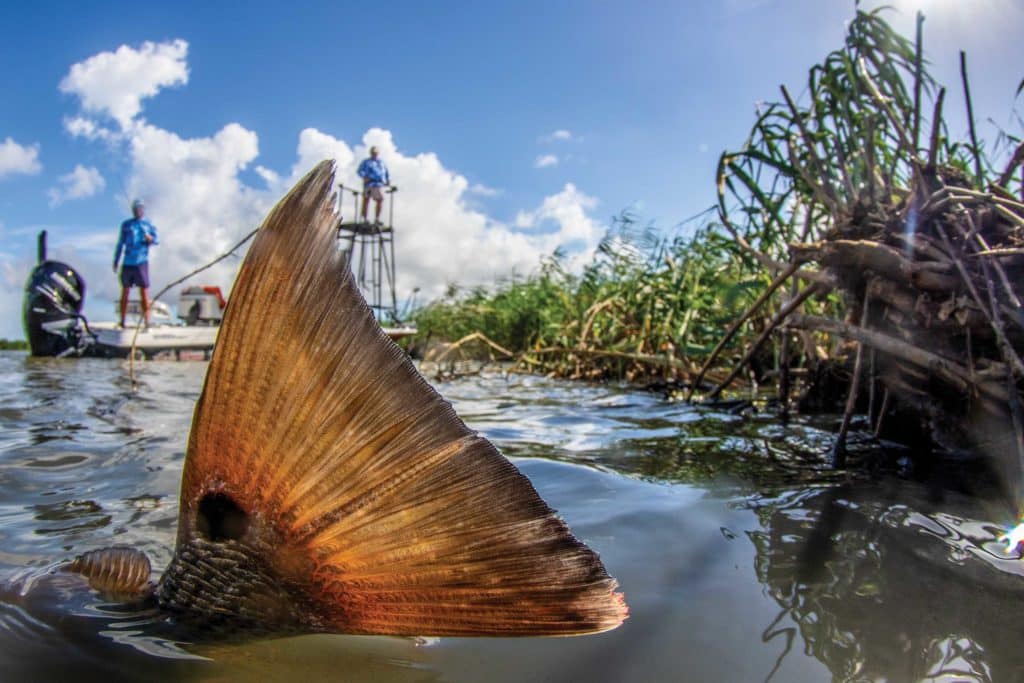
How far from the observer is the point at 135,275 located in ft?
42.3

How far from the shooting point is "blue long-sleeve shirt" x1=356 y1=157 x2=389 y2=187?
17.7 m

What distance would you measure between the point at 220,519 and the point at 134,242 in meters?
14.0

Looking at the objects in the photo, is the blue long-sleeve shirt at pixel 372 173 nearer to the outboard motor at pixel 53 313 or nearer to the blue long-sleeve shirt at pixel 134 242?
the blue long-sleeve shirt at pixel 134 242

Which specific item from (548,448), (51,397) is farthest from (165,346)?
(548,448)

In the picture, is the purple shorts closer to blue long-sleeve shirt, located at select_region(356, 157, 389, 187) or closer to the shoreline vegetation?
blue long-sleeve shirt, located at select_region(356, 157, 389, 187)

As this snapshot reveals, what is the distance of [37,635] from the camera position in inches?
34.2

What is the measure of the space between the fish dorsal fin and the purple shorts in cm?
1407

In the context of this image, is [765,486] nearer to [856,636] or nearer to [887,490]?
[887,490]

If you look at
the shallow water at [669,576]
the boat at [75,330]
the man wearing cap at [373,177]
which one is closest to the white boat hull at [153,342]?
the boat at [75,330]

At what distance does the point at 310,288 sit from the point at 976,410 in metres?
2.11

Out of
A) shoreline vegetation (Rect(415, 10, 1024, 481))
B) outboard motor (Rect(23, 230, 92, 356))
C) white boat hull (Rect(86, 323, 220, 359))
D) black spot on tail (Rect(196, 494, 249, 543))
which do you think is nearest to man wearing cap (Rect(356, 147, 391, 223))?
white boat hull (Rect(86, 323, 220, 359))

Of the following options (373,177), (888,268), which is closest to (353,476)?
(888,268)

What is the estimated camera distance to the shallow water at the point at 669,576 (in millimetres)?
821

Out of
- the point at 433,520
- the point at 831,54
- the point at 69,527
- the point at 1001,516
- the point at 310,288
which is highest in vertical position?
the point at 831,54
